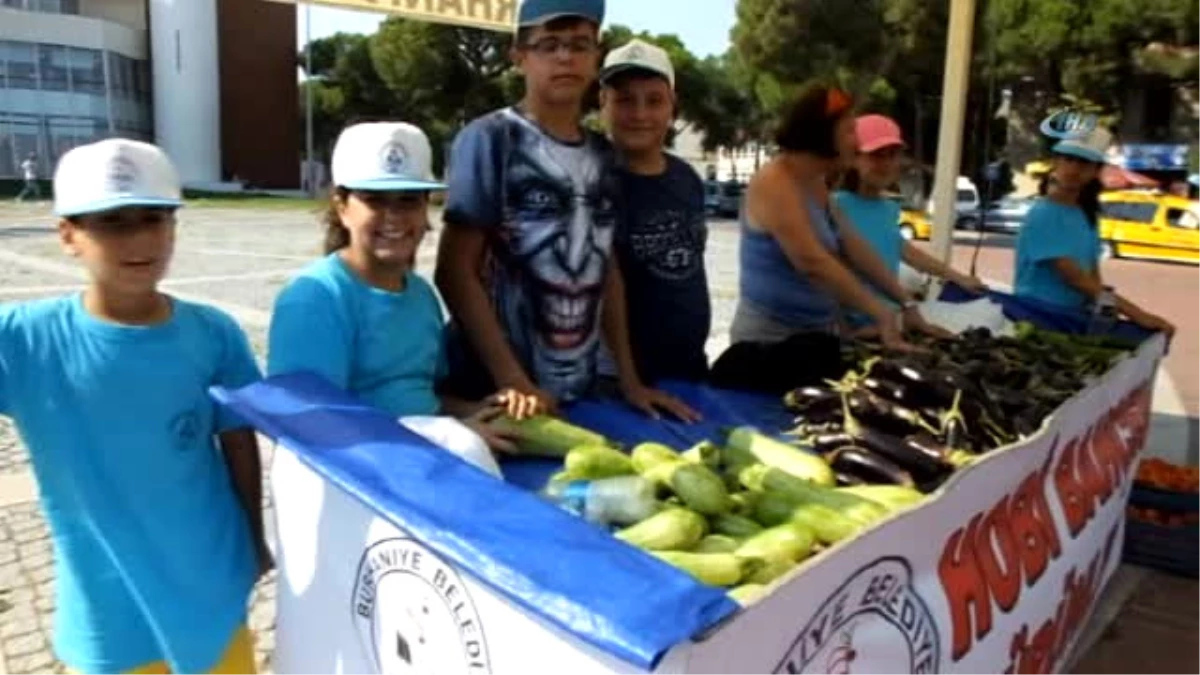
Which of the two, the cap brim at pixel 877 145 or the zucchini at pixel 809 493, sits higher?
the cap brim at pixel 877 145

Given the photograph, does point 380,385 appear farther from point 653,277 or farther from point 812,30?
point 812,30

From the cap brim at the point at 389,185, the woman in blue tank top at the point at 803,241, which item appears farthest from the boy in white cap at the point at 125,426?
the woman in blue tank top at the point at 803,241

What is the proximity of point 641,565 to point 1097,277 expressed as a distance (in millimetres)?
3980

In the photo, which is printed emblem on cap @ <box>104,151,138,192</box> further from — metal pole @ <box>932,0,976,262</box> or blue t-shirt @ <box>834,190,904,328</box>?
metal pole @ <box>932,0,976,262</box>

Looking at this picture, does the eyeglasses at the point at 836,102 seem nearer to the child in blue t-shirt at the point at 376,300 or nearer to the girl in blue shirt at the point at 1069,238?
the girl in blue shirt at the point at 1069,238

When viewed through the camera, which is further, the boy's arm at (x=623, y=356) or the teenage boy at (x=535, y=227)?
the boy's arm at (x=623, y=356)

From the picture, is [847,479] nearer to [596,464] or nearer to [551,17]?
[596,464]

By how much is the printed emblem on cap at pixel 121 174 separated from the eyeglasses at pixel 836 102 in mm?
2283

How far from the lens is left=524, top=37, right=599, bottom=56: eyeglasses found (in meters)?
2.63

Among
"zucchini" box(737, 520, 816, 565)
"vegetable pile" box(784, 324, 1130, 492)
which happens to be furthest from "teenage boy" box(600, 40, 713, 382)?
"zucchini" box(737, 520, 816, 565)

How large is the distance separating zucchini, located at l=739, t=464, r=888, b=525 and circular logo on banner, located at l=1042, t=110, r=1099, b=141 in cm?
325

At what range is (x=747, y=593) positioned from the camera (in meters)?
1.64

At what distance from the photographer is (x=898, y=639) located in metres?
2.05

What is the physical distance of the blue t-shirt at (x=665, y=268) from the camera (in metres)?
3.14
